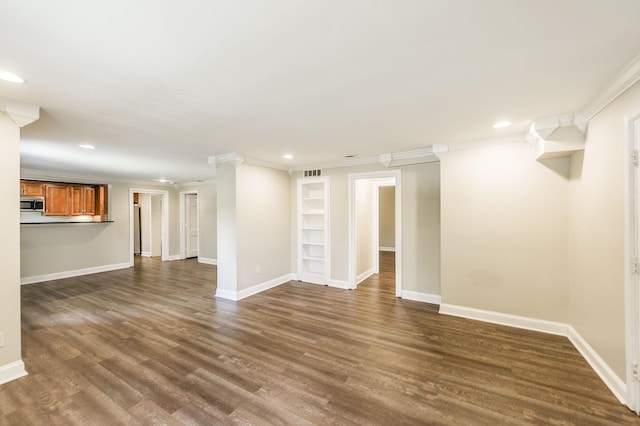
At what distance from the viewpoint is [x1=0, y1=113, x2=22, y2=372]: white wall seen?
86.3 inches

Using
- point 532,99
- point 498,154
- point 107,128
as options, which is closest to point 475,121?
point 532,99

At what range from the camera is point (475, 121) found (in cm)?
275

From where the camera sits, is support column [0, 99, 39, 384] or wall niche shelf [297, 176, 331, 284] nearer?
support column [0, 99, 39, 384]

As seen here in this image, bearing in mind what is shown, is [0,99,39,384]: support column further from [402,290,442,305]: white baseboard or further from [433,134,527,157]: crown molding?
[402,290,442,305]: white baseboard

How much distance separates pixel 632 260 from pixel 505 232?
1408 mm

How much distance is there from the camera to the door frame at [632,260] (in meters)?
1.84

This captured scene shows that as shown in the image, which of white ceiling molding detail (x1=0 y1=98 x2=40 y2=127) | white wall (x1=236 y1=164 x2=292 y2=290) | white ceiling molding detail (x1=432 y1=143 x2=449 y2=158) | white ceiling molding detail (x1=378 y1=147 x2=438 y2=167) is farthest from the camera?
white wall (x1=236 y1=164 x2=292 y2=290)

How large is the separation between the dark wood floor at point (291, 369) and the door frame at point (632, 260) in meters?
0.25

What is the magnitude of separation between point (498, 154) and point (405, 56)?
97.4 inches

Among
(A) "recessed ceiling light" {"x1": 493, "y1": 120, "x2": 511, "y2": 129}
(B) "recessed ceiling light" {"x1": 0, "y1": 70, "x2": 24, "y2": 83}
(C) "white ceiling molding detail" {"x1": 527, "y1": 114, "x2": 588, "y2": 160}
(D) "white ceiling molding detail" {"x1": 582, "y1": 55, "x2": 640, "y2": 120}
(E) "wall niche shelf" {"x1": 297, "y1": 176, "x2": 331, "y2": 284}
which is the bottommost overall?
(E) "wall niche shelf" {"x1": 297, "y1": 176, "x2": 331, "y2": 284}

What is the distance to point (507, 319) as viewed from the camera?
3264 millimetres

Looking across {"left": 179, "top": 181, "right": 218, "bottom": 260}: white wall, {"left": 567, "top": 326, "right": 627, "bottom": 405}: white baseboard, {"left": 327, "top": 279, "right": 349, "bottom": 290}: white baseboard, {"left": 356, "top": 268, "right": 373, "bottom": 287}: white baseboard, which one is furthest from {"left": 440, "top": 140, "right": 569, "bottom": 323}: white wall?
{"left": 179, "top": 181, "right": 218, "bottom": 260}: white wall

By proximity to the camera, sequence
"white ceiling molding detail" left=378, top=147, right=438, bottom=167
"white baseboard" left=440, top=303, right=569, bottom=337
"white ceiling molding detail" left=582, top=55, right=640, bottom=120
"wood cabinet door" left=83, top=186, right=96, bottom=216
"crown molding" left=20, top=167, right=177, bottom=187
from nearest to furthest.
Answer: "white ceiling molding detail" left=582, top=55, right=640, bottom=120, "white baseboard" left=440, top=303, right=569, bottom=337, "white ceiling molding detail" left=378, top=147, right=438, bottom=167, "crown molding" left=20, top=167, right=177, bottom=187, "wood cabinet door" left=83, top=186, right=96, bottom=216

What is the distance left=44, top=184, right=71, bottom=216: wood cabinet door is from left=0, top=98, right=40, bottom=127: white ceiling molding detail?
4.65 metres
